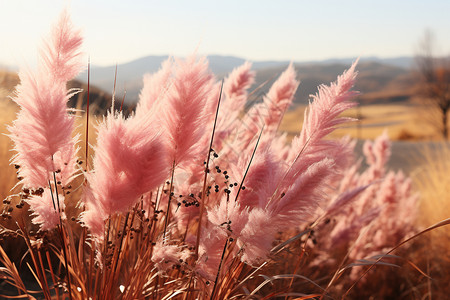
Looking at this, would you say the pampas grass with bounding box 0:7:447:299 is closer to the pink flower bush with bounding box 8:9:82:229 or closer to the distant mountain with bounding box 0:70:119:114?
the pink flower bush with bounding box 8:9:82:229

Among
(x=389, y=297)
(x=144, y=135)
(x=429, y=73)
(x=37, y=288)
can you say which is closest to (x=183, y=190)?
(x=144, y=135)

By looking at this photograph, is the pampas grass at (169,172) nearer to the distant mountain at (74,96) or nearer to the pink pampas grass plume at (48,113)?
the pink pampas grass plume at (48,113)

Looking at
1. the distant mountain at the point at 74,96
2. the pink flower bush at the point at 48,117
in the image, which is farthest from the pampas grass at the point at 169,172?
the distant mountain at the point at 74,96

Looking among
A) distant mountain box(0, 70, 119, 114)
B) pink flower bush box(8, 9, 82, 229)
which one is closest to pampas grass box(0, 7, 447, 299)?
pink flower bush box(8, 9, 82, 229)

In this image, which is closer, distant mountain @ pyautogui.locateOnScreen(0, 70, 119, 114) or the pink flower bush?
the pink flower bush

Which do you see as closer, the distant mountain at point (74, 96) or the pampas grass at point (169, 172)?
the pampas grass at point (169, 172)

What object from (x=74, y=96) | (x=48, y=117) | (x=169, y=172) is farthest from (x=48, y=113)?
(x=74, y=96)

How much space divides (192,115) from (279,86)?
2.32ft

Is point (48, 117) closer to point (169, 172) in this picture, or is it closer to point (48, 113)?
point (48, 113)

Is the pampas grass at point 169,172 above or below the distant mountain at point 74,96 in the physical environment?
above

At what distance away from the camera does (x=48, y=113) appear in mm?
926

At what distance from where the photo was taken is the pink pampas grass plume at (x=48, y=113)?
93cm

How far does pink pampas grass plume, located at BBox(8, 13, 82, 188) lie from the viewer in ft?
3.06

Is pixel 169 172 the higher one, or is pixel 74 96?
pixel 169 172
